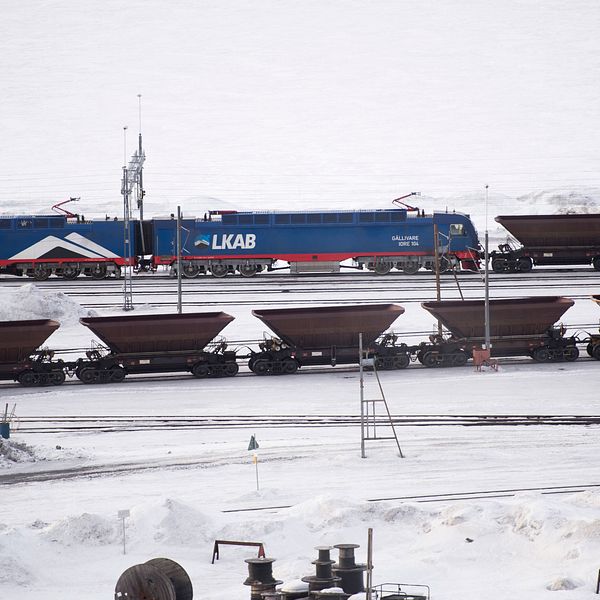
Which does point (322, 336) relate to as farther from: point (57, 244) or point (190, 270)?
point (57, 244)

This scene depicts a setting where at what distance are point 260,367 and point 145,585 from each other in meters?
25.3

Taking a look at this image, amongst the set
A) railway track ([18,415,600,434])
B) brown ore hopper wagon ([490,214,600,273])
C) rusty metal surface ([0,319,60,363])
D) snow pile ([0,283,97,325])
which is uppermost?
brown ore hopper wagon ([490,214,600,273])

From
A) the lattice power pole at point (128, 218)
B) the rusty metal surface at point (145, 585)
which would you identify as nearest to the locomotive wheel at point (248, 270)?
the lattice power pole at point (128, 218)

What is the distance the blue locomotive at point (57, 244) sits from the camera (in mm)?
62250

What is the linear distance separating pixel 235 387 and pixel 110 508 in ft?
51.3

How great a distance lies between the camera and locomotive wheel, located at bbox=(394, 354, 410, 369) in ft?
134

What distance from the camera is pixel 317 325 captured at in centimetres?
4000

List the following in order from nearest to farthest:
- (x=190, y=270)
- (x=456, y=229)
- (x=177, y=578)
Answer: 1. (x=177, y=578)
2. (x=456, y=229)
3. (x=190, y=270)

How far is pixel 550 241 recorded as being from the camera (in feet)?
205

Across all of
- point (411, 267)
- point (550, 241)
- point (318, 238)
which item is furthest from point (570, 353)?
point (318, 238)

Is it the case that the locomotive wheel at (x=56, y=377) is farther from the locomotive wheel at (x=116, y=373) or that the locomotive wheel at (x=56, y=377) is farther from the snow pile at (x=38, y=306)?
the snow pile at (x=38, y=306)

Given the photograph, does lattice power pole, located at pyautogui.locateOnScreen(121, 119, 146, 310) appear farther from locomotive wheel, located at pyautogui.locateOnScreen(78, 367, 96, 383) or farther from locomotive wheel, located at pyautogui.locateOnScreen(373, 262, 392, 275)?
locomotive wheel, located at pyautogui.locateOnScreen(373, 262, 392, 275)

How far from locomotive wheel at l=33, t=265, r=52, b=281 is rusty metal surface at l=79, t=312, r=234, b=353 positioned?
25.2 m

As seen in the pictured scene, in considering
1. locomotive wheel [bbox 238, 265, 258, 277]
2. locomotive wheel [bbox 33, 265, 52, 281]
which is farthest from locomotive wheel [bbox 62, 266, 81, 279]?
locomotive wheel [bbox 238, 265, 258, 277]
